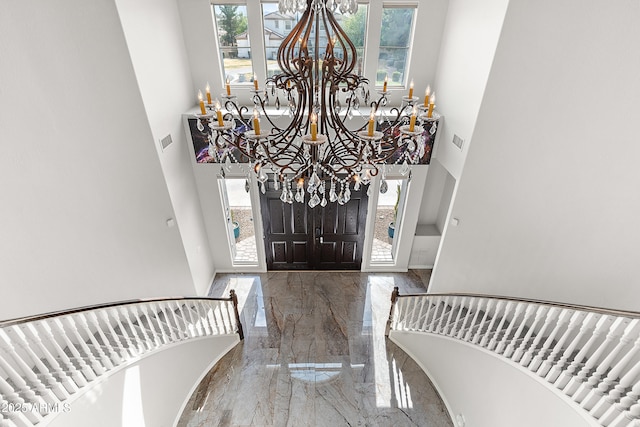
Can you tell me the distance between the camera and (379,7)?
453cm

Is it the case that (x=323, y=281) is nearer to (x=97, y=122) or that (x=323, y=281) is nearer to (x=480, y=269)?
(x=480, y=269)

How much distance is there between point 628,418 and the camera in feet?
7.12

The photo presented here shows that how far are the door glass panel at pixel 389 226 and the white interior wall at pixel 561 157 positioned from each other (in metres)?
1.55

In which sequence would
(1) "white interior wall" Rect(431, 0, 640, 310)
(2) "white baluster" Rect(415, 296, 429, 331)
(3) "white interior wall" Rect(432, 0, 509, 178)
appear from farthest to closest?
(2) "white baluster" Rect(415, 296, 429, 331)
(3) "white interior wall" Rect(432, 0, 509, 178)
(1) "white interior wall" Rect(431, 0, 640, 310)

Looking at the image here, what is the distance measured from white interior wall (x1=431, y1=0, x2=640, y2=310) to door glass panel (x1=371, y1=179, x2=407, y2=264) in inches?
61.2

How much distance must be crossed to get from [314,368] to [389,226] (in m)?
3.39

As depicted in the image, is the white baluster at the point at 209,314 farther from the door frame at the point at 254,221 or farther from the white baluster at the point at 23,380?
the white baluster at the point at 23,380

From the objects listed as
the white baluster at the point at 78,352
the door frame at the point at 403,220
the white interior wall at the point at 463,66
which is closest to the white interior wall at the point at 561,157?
the white interior wall at the point at 463,66

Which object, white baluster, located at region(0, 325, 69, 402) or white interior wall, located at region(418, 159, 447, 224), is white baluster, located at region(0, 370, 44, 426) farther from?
white interior wall, located at region(418, 159, 447, 224)

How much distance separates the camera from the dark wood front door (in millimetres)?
5871

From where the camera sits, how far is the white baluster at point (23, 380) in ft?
7.48

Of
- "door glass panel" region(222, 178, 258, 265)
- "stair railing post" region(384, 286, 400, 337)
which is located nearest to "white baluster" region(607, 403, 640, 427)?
"stair railing post" region(384, 286, 400, 337)

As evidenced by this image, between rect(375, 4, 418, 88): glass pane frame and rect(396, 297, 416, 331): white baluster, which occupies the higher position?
rect(375, 4, 418, 88): glass pane frame

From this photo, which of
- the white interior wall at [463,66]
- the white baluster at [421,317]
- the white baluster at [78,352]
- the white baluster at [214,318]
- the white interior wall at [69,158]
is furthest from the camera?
the white baluster at [214,318]
